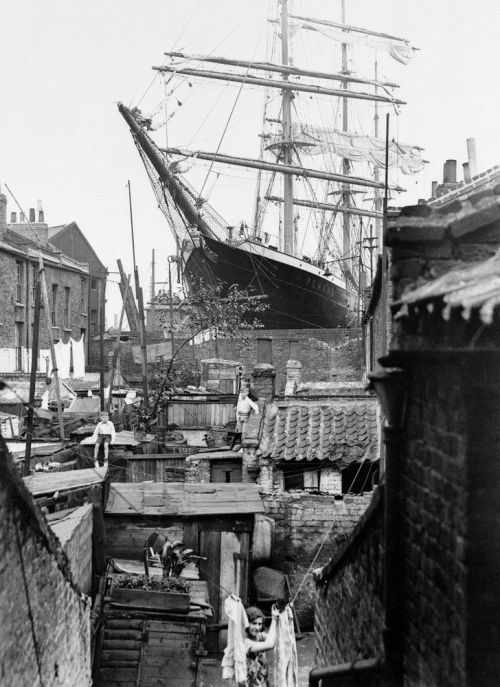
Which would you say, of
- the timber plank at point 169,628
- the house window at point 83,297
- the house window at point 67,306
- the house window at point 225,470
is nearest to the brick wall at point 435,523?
the timber plank at point 169,628

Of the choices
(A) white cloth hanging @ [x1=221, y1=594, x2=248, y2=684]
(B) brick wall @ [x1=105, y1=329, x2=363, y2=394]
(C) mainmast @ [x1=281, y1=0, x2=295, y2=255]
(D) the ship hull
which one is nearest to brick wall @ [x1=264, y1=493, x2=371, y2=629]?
(A) white cloth hanging @ [x1=221, y1=594, x2=248, y2=684]

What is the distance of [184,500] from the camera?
41.7 ft

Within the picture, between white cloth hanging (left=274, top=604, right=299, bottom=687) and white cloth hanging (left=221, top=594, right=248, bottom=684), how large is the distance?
0.47 meters

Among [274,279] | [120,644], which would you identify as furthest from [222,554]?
[274,279]

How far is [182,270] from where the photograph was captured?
123 feet

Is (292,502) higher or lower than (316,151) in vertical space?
lower

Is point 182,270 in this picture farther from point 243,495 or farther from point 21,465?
point 243,495

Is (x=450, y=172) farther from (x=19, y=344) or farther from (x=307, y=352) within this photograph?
(x=19, y=344)

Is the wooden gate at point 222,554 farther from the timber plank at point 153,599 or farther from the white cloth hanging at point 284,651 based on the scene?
the white cloth hanging at point 284,651

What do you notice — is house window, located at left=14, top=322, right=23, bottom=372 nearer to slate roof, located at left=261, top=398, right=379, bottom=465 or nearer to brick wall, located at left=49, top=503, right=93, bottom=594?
slate roof, located at left=261, top=398, right=379, bottom=465

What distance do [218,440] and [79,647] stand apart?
1409cm

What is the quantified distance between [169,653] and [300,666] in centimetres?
257

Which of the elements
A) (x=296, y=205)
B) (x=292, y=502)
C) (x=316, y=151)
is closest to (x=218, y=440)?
(x=292, y=502)

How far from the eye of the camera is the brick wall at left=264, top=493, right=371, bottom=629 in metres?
12.9
